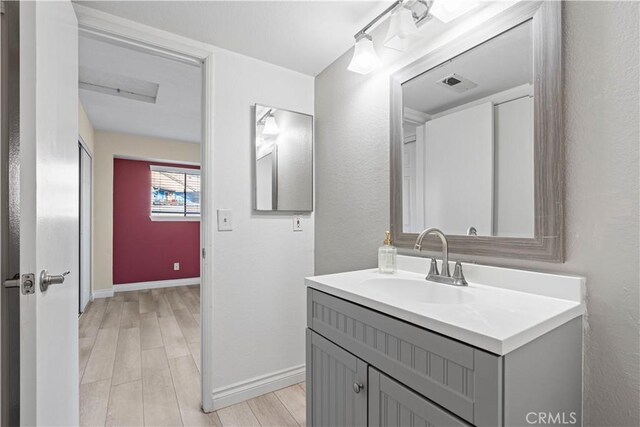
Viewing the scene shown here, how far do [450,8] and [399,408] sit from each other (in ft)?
4.49

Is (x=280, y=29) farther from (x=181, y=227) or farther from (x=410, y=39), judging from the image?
(x=181, y=227)

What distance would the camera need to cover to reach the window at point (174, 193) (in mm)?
4672

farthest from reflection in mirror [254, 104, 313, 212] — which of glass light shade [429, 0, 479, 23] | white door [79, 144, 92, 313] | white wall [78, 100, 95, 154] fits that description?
white door [79, 144, 92, 313]

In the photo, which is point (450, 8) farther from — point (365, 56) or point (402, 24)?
point (365, 56)

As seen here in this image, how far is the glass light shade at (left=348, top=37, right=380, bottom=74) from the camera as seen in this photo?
58.4 inches

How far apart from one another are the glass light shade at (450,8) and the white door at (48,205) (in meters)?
1.30

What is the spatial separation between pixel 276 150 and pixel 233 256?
2.31ft

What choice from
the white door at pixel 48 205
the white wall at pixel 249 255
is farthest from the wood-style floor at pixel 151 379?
the white door at pixel 48 205

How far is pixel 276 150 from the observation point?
194 cm

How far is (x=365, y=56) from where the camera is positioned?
1.49 meters

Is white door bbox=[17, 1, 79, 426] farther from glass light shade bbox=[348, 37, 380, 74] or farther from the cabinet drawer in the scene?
glass light shade bbox=[348, 37, 380, 74]

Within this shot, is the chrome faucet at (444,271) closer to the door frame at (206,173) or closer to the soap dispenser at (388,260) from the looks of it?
the soap dispenser at (388,260)

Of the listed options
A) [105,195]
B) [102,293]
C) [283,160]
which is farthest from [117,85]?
[102,293]

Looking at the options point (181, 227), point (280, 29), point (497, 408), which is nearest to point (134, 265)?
point (181, 227)
